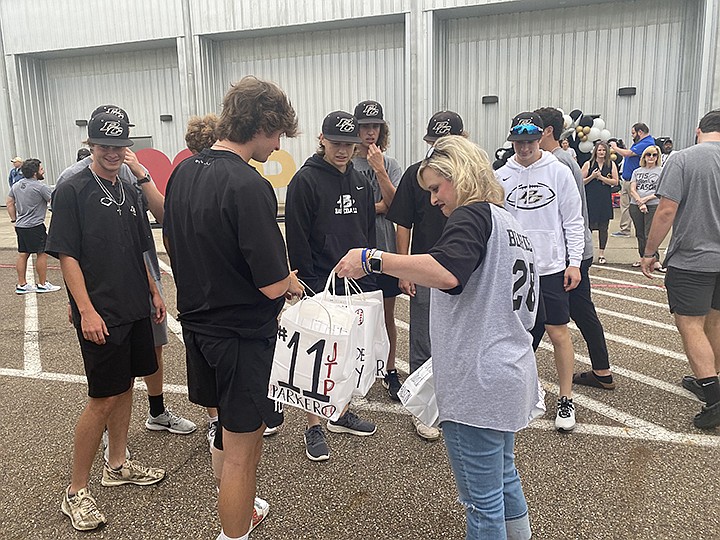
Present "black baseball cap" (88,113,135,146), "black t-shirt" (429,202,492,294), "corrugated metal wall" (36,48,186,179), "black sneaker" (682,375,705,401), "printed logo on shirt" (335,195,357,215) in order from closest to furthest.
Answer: "black t-shirt" (429,202,492,294), "black baseball cap" (88,113,135,146), "printed logo on shirt" (335,195,357,215), "black sneaker" (682,375,705,401), "corrugated metal wall" (36,48,186,179)

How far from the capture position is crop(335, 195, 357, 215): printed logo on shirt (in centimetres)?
355

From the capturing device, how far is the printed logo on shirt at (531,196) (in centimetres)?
366

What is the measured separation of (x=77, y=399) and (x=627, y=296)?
20.2 ft

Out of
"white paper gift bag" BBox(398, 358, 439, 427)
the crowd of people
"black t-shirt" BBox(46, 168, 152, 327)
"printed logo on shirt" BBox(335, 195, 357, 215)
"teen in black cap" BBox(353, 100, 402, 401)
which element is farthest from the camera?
"teen in black cap" BBox(353, 100, 402, 401)

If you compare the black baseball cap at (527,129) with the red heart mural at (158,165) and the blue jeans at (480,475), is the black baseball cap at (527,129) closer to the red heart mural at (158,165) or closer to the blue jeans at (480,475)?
the blue jeans at (480,475)

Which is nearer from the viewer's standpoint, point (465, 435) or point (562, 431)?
point (465, 435)

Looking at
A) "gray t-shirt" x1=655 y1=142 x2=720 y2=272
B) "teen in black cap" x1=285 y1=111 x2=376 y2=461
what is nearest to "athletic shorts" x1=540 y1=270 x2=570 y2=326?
"gray t-shirt" x1=655 y1=142 x2=720 y2=272

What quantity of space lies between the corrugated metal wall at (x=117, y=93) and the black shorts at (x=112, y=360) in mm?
15757

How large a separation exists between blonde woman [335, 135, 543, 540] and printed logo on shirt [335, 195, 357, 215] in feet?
4.62

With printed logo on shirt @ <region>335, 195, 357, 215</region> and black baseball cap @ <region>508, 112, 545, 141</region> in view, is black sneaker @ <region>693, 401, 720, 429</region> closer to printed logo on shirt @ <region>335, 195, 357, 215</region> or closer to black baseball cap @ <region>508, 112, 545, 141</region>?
black baseball cap @ <region>508, 112, 545, 141</region>

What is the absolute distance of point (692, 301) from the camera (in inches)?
149

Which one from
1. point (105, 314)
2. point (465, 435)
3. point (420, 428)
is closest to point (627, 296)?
point (420, 428)

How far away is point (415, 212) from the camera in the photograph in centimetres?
389

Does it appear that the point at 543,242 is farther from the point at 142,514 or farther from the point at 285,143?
the point at 285,143
